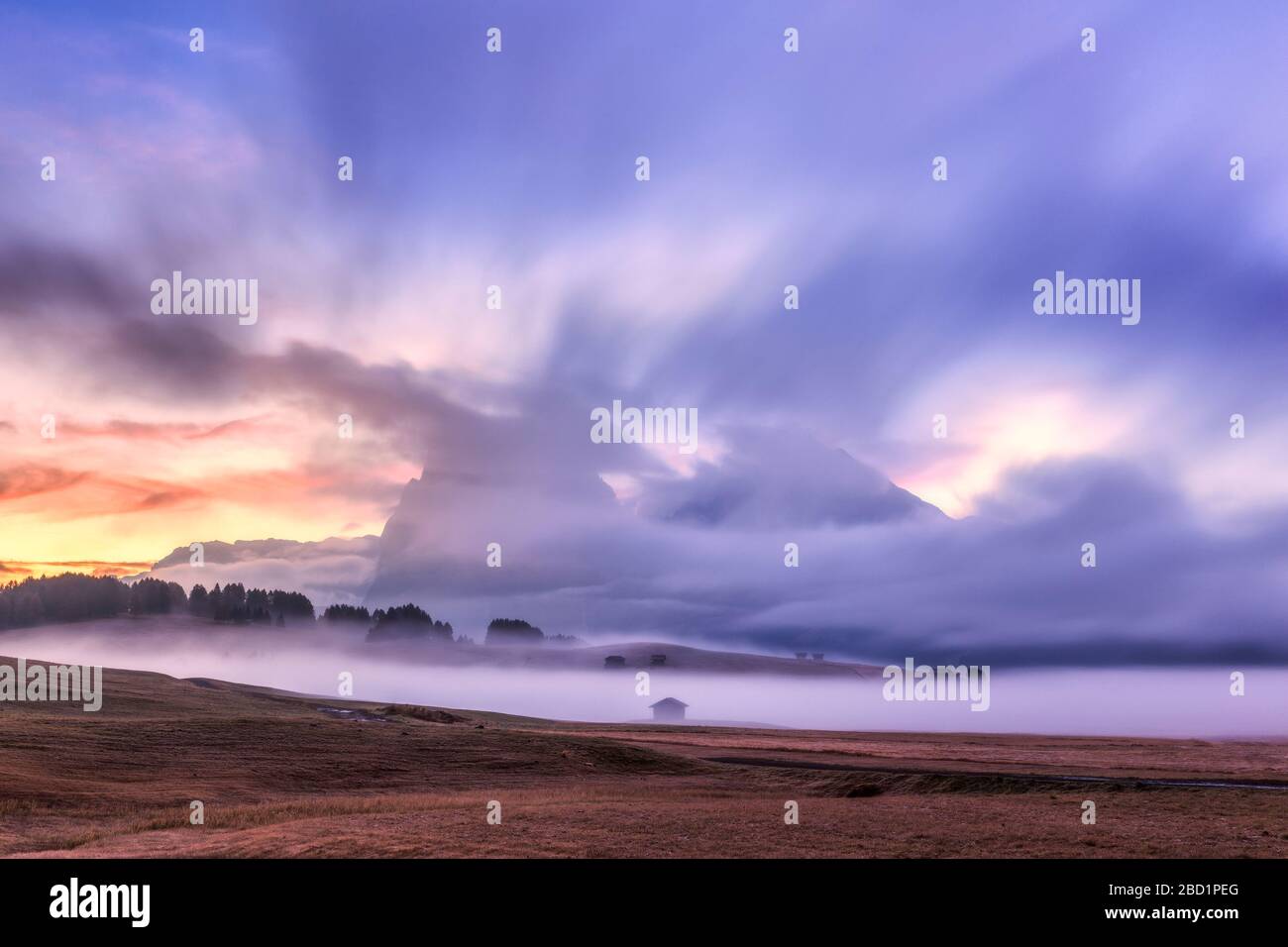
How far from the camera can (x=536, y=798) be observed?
50.1 metres

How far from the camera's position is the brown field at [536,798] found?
3209 cm

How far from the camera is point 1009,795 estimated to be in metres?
53.9

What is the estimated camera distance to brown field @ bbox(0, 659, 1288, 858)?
32.1 meters

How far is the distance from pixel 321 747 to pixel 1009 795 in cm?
5342

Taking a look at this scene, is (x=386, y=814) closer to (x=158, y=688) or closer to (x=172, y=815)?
(x=172, y=815)
